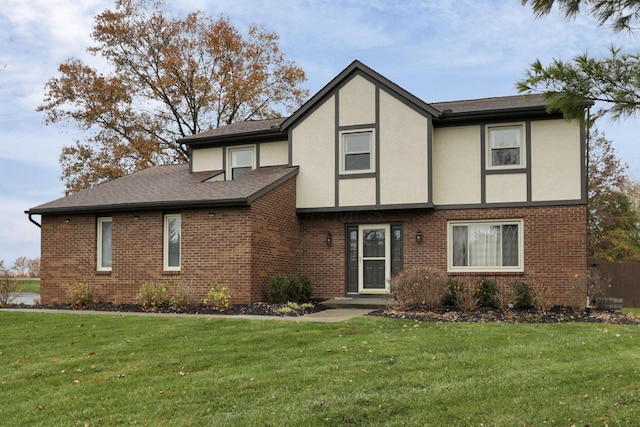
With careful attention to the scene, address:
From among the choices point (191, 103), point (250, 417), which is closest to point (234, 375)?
point (250, 417)

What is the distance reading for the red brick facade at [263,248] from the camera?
15.0 metres

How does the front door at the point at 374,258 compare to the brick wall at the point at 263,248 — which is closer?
the brick wall at the point at 263,248

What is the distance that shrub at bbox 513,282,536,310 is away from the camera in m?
14.0

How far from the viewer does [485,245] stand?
1593 centimetres

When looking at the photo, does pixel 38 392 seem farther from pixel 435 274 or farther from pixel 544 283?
pixel 544 283

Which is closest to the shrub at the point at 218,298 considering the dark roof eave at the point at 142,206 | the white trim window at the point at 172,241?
the white trim window at the point at 172,241

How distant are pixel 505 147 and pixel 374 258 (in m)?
4.61

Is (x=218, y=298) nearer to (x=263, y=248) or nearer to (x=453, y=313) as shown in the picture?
(x=263, y=248)

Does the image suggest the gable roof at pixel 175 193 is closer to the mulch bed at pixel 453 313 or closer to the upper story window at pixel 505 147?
the mulch bed at pixel 453 313

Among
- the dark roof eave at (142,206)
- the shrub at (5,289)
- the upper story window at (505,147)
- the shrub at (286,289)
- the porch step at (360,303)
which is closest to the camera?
the dark roof eave at (142,206)

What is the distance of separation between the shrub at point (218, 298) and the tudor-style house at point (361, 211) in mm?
205

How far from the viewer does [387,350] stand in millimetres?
8500

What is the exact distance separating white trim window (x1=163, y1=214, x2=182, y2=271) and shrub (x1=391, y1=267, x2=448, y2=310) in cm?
601

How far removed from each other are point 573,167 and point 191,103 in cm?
2059
